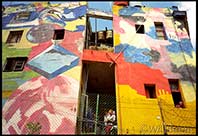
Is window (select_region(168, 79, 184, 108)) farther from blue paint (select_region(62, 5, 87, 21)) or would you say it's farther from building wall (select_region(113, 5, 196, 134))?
blue paint (select_region(62, 5, 87, 21))

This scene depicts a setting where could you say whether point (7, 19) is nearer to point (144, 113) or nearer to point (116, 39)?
point (116, 39)

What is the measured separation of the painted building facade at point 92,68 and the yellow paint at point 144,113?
0.17 ft

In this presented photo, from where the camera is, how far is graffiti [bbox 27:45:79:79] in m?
17.8

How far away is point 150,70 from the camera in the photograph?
18375 mm

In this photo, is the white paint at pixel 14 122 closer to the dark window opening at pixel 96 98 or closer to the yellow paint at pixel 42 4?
the dark window opening at pixel 96 98

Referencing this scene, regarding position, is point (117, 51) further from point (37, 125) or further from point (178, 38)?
point (37, 125)

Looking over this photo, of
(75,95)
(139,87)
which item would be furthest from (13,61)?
(139,87)

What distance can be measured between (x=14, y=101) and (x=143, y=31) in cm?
998

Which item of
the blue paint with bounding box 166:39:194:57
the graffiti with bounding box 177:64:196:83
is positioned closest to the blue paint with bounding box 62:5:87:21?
the blue paint with bounding box 166:39:194:57

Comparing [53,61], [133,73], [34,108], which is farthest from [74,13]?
[34,108]

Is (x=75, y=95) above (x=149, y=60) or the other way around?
the other way around

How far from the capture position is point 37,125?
49.7 feet

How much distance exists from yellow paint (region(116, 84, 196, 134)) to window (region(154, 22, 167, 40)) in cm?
515

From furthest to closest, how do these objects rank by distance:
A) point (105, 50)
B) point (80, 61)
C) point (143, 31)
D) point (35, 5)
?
point (35, 5)
point (143, 31)
point (105, 50)
point (80, 61)
